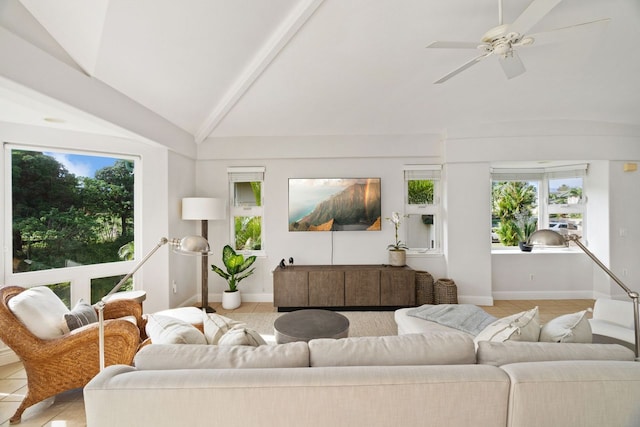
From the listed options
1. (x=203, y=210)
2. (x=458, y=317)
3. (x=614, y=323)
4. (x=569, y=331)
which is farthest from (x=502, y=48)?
(x=203, y=210)

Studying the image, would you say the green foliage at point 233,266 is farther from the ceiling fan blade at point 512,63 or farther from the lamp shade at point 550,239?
the ceiling fan blade at point 512,63

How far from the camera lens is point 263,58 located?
268cm

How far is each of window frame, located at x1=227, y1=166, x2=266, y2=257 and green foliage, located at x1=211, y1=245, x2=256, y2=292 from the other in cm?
28

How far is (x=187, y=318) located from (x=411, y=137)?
3848 mm

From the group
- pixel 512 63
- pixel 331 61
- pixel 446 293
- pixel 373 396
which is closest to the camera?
pixel 373 396

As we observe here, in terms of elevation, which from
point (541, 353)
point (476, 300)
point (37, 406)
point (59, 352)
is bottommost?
point (37, 406)

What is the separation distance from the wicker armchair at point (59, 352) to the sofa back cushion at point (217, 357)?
1.10 metres

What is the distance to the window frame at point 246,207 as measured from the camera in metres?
4.49

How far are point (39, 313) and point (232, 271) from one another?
86.5 inches

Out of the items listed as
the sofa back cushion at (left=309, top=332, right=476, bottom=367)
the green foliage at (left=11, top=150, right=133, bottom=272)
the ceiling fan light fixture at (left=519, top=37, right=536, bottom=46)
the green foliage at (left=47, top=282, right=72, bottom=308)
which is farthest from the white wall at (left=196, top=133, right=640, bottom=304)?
the sofa back cushion at (left=309, top=332, right=476, bottom=367)

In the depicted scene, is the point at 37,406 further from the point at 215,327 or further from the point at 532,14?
the point at 532,14

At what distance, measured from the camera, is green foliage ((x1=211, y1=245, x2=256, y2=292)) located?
410cm

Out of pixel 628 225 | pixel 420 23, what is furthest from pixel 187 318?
pixel 628 225

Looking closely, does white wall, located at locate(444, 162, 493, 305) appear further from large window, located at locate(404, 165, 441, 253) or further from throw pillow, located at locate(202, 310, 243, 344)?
throw pillow, located at locate(202, 310, 243, 344)
